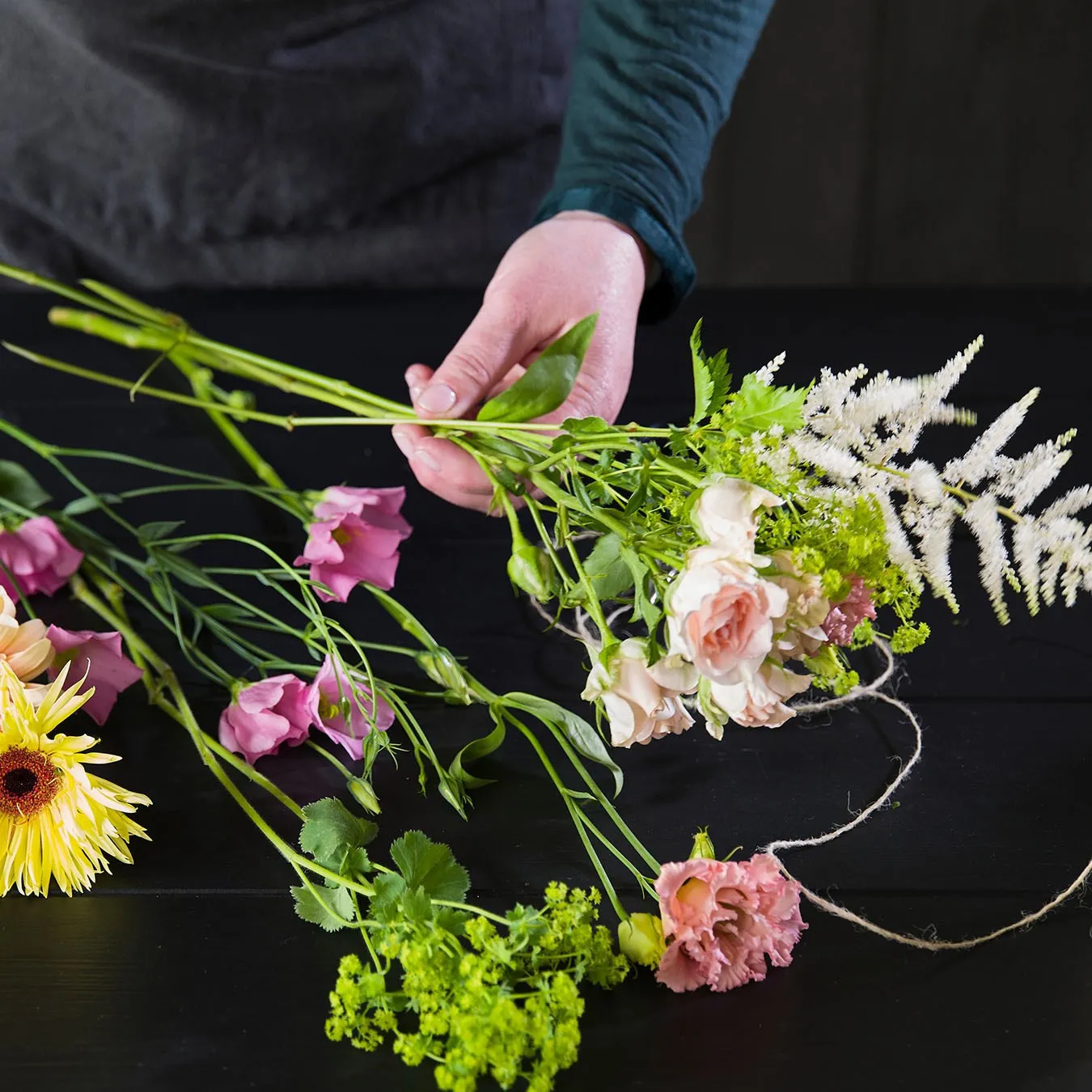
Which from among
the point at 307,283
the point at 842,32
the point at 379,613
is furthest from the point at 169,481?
the point at 842,32

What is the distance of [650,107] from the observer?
2.76ft

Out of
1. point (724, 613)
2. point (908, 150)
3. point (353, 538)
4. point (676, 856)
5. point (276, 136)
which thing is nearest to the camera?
point (724, 613)

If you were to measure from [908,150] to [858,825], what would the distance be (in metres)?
1.73

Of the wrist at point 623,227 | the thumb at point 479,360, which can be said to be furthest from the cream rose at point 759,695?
the wrist at point 623,227

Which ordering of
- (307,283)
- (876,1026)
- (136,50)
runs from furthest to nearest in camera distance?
(307,283) < (136,50) < (876,1026)

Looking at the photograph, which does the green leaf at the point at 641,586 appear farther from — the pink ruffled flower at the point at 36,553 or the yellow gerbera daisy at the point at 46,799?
the pink ruffled flower at the point at 36,553

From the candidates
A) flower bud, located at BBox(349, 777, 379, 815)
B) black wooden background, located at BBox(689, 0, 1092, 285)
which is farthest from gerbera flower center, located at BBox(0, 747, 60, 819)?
black wooden background, located at BBox(689, 0, 1092, 285)

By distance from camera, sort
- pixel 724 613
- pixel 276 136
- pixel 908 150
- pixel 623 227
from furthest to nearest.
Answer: pixel 908 150, pixel 276 136, pixel 623 227, pixel 724 613

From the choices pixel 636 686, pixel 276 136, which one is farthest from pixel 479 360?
pixel 276 136

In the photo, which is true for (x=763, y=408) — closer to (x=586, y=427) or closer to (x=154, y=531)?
(x=586, y=427)

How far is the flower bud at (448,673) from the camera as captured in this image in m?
0.54

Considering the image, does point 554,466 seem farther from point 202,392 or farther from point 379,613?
point 202,392

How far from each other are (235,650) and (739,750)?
225mm

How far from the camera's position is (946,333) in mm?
1019
